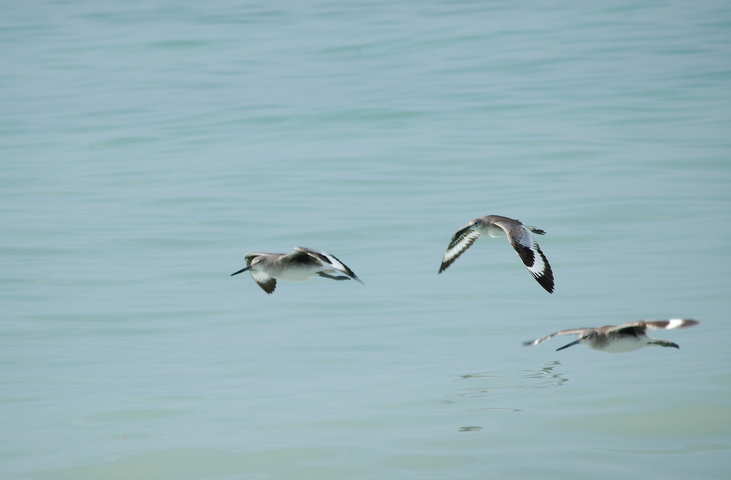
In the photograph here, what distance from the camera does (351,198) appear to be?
2272 cm

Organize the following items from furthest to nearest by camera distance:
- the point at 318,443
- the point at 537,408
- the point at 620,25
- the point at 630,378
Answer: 1. the point at 620,25
2. the point at 630,378
3. the point at 537,408
4. the point at 318,443

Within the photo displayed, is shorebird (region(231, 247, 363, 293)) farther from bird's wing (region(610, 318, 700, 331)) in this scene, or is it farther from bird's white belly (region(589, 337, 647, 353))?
bird's wing (region(610, 318, 700, 331))

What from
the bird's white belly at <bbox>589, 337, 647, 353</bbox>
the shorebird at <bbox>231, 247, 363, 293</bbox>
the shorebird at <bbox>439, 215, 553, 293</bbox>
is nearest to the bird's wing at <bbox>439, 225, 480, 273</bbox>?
the shorebird at <bbox>439, 215, 553, 293</bbox>

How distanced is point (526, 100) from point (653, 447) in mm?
21306

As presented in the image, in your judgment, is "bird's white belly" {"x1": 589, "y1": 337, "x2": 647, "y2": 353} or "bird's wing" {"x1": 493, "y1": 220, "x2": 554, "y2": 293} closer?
"bird's white belly" {"x1": 589, "y1": 337, "x2": 647, "y2": 353}

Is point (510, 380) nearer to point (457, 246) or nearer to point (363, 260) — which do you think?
point (457, 246)

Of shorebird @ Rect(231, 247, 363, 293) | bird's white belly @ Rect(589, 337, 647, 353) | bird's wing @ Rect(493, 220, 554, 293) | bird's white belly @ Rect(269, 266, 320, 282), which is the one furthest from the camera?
bird's wing @ Rect(493, 220, 554, 293)

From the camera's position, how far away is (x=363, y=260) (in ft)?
61.6

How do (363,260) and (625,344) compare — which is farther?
(363,260)

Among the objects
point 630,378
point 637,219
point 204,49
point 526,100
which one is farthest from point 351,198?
point 204,49

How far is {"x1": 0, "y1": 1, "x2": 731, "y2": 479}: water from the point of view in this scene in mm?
9906

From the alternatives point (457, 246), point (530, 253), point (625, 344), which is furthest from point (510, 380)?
point (625, 344)

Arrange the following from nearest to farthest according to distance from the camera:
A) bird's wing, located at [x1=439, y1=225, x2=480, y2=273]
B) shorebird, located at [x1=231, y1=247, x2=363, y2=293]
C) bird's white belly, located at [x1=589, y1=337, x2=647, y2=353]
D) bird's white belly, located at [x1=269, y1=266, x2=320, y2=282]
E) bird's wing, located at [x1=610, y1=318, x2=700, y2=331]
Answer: bird's wing, located at [x1=610, y1=318, x2=700, y2=331]
bird's white belly, located at [x1=589, y1=337, x2=647, y2=353]
shorebird, located at [x1=231, y1=247, x2=363, y2=293]
bird's white belly, located at [x1=269, y1=266, x2=320, y2=282]
bird's wing, located at [x1=439, y1=225, x2=480, y2=273]

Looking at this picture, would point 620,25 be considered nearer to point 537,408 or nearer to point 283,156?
point 283,156
